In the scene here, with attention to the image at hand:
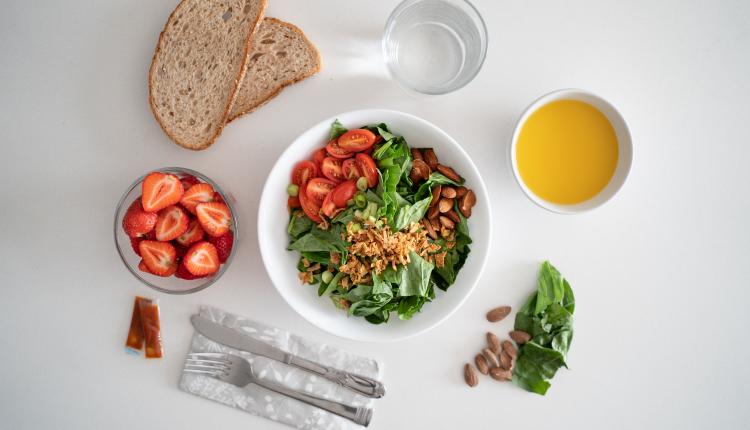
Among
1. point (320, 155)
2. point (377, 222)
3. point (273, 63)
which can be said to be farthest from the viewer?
point (273, 63)

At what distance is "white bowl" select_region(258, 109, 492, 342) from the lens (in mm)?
1438

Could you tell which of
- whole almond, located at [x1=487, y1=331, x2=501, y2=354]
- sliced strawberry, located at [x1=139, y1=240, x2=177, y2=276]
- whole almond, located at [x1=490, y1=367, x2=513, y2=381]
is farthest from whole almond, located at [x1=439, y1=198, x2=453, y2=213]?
sliced strawberry, located at [x1=139, y1=240, x2=177, y2=276]

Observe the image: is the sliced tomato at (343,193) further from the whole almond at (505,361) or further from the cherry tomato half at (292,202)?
the whole almond at (505,361)

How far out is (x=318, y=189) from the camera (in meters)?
1.46

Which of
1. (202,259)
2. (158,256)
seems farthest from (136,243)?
(202,259)

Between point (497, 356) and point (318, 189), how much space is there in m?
0.86

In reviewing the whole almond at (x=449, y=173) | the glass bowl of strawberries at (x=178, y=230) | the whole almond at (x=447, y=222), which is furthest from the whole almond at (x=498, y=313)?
the glass bowl of strawberries at (x=178, y=230)

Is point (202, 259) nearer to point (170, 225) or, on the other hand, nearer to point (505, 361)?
point (170, 225)

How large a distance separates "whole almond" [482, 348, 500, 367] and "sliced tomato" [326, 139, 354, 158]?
0.84 metres

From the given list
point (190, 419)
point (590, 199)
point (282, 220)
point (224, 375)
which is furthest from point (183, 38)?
point (590, 199)

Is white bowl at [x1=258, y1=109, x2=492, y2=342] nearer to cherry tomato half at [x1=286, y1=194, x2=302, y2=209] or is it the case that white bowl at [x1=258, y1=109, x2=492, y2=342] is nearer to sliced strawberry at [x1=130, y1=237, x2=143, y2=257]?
cherry tomato half at [x1=286, y1=194, x2=302, y2=209]

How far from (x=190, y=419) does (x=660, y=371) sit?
1.72m

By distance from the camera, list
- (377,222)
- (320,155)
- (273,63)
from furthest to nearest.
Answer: (273,63)
(320,155)
(377,222)

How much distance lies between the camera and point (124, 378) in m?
1.75
